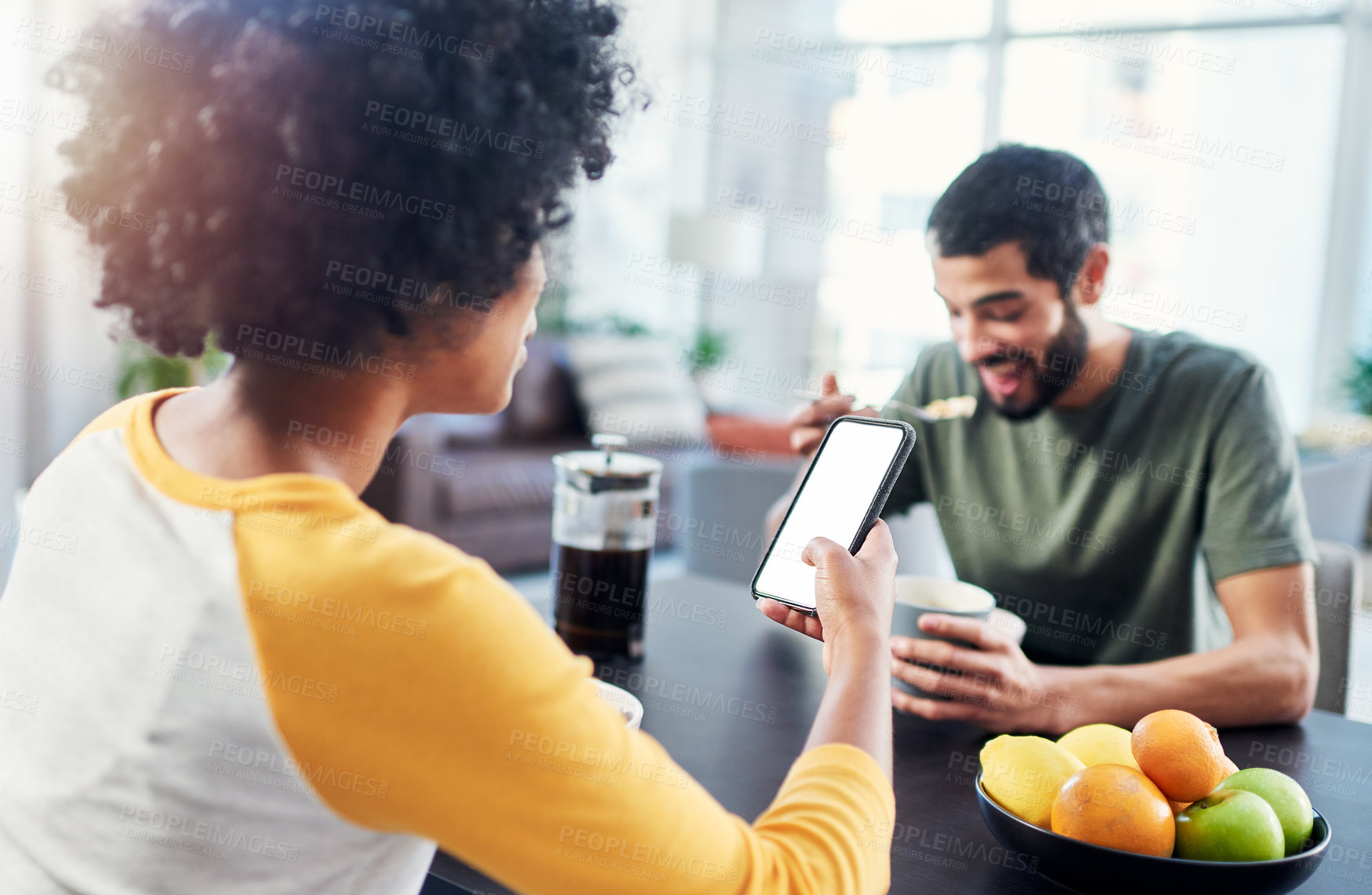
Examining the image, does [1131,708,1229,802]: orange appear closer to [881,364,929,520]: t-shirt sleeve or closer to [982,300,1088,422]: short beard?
[982,300,1088,422]: short beard

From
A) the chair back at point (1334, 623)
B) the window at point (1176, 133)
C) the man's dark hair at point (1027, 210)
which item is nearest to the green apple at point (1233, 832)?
the chair back at point (1334, 623)

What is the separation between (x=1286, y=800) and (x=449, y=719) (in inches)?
22.7

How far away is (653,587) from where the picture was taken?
1.60 m

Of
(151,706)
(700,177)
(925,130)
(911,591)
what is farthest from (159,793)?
(700,177)

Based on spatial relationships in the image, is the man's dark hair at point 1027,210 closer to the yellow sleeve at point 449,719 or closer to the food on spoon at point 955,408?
the food on spoon at point 955,408

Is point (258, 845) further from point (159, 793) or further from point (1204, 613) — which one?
point (1204, 613)

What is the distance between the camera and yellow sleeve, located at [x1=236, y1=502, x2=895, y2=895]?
552 millimetres

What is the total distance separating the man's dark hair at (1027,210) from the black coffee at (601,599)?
68cm

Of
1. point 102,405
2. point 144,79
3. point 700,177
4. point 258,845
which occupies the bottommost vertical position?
point 102,405

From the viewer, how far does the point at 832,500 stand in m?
0.96

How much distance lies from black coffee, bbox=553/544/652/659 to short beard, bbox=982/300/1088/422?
2.32 feet

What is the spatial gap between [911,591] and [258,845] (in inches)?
31.2

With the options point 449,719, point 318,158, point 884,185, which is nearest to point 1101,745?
point 449,719

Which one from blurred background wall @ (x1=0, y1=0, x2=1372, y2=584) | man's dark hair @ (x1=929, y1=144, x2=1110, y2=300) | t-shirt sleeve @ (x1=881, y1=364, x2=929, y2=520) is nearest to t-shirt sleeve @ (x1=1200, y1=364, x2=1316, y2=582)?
man's dark hair @ (x1=929, y1=144, x2=1110, y2=300)
